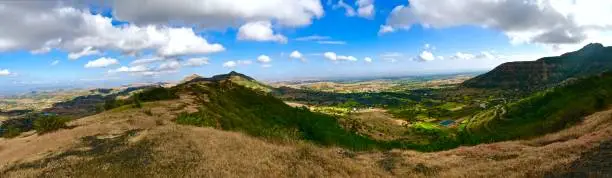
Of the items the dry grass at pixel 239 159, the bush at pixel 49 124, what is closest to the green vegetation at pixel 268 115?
the bush at pixel 49 124

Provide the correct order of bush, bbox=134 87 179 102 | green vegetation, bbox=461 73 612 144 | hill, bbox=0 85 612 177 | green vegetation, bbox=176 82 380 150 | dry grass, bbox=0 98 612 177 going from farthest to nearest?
green vegetation, bbox=176 82 380 150, bush, bbox=134 87 179 102, green vegetation, bbox=461 73 612 144, dry grass, bbox=0 98 612 177, hill, bbox=0 85 612 177

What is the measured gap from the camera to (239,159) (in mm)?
28172

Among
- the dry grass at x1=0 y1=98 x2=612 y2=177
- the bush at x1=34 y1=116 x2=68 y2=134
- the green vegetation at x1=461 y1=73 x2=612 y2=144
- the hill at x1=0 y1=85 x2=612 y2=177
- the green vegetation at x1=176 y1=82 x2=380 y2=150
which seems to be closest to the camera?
the hill at x1=0 y1=85 x2=612 y2=177

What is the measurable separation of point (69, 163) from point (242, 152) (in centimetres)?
1180

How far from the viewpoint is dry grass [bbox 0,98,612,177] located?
81.8ft

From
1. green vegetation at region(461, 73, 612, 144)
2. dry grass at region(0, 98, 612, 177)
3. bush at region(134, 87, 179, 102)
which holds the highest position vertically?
bush at region(134, 87, 179, 102)

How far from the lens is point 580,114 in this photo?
2633 inches

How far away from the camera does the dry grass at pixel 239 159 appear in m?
24.9

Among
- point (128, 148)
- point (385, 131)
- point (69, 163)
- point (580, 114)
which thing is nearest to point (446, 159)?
point (128, 148)

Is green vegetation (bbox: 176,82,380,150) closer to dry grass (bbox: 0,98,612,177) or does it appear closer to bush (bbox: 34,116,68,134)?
bush (bbox: 34,116,68,134)

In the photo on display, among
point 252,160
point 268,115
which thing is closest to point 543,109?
point 268,115

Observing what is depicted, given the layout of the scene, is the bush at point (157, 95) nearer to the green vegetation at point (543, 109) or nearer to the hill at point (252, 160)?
the hill at point (252, 160)

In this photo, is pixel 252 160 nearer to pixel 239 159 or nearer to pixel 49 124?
pixel 239 159

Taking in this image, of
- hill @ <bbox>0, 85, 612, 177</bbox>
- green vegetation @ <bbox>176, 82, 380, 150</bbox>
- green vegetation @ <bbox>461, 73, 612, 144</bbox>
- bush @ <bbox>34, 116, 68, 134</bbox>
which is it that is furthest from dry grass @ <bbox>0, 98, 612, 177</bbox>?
green vegetation @ <bbox>461, 73, 612, 144</bbox>
